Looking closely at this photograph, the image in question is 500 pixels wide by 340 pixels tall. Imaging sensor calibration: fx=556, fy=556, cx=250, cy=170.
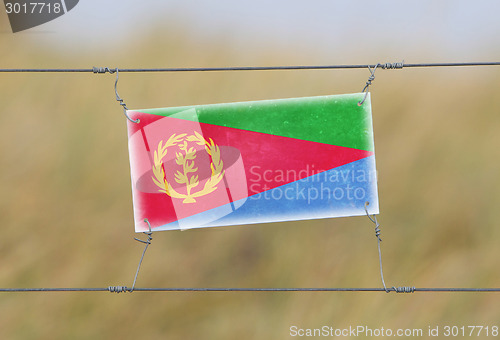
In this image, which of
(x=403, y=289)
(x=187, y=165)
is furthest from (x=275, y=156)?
(x=403, y=289)

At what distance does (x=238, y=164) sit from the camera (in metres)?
1.91

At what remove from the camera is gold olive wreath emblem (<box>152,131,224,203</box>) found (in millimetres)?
1907

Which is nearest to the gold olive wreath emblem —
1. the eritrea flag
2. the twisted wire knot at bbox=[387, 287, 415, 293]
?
the eritrea flag

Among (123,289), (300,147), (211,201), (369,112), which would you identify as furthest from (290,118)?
(123,289)

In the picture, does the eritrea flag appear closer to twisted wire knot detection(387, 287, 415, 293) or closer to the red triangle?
the red triangle

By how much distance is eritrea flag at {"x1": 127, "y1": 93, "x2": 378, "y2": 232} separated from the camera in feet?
6.24

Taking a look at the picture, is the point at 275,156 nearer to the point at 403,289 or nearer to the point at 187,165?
the point at 187,165

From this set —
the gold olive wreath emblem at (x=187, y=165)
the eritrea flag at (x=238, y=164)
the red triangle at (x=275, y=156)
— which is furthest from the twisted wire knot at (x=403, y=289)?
the gold olive wreath emblem at (x=187, y=165)

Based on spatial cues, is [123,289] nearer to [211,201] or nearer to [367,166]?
[211,201]

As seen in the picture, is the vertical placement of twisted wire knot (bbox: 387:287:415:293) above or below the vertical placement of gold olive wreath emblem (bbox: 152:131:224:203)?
below

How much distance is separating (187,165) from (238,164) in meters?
0.18

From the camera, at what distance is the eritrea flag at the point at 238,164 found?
190 centimetres

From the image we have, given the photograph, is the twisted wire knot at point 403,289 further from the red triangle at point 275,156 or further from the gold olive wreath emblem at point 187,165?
the gold olive wreath emblem at point 187,165

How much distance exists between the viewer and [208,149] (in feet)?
6.28
